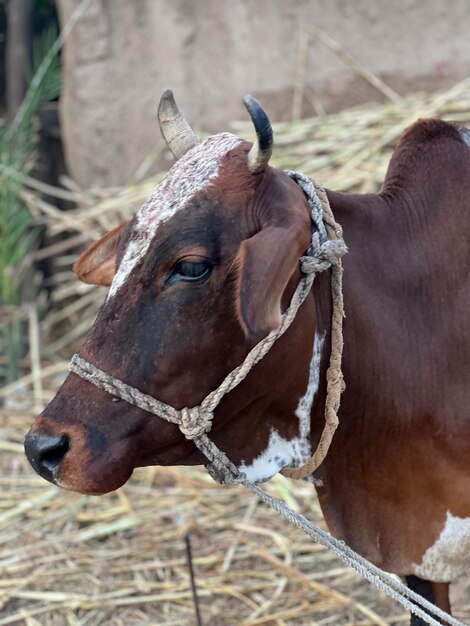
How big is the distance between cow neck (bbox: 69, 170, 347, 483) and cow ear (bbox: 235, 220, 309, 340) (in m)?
0.09

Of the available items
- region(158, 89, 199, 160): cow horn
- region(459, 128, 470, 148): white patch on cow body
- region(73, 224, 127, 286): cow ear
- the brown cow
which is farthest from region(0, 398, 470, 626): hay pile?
region(158, 89, 199, 160): cow horn

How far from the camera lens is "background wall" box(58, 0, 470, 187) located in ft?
16.1

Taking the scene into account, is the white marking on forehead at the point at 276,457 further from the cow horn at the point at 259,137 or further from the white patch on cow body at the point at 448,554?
the cow horn at the point at 259,137

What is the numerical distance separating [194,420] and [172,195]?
0.45 meters

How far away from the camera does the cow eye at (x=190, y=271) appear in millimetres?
1708

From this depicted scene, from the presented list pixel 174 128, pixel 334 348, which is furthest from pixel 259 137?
pixel 334 348

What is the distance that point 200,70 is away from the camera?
16.8 feet

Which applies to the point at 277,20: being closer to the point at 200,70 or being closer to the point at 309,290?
the point at 200,70

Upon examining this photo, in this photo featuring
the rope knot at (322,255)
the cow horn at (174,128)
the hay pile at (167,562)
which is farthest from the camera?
the hay pile at (167,562)

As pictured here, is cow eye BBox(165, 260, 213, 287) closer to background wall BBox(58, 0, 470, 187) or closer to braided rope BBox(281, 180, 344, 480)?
braided rope BBox(281, 180, 344, 480)

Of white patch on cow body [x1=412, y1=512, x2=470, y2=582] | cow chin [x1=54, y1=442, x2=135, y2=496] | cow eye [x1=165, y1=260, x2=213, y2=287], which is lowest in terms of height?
white patch on cow body [x1=412, y1=512, x2=470, y2=582]

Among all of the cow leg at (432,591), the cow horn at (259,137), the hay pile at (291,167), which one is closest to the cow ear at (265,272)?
the cow horn at (259,137)

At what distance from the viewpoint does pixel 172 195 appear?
5.87ft

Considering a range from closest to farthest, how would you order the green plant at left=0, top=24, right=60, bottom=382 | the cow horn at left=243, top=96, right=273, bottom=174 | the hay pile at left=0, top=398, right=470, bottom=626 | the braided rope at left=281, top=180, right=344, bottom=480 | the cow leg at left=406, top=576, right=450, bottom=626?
the cow horn at left=243, top=96, right=273, bottom=174, the braided rope at left=281, top=180, right=344, bottom=480, the cow leg at left=406, top=576, right=450, bottom=626, the hay pile at left=0, top=398, right=470, bottom=626, the green plant at left=0, top=24, right=60, bottom=382
